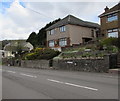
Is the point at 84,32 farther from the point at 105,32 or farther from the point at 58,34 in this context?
the point at 105,32

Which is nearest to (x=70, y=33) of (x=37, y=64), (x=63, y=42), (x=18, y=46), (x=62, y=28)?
(x=63, y=42)

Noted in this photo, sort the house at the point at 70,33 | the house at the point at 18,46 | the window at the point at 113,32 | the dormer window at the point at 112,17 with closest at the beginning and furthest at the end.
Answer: the dormer window at the point at 112,17, the window at the point at 113,32, the house at the point at 70,33, the house at the point at 18,46

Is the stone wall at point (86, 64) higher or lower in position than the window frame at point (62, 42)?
lower

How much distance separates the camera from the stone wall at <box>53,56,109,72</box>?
1958 centimetres

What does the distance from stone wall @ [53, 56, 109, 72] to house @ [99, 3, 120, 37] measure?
12019 millimetres

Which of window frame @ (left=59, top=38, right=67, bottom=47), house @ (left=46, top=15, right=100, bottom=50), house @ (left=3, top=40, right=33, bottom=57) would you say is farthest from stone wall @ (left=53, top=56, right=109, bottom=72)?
house @ (left=3, top=40, right=33, bottom=57)

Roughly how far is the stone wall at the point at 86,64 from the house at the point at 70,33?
17765mm

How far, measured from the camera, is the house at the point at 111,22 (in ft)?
108

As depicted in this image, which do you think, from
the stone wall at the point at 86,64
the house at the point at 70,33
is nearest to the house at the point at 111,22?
the house at the point at 70,33

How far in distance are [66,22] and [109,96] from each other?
38.4 meters

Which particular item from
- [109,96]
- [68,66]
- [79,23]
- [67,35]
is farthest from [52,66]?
[109,96]

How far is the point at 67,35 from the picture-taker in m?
44.8

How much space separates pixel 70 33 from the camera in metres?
44.5

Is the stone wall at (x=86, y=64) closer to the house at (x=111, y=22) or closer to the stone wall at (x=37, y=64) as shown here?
the stone wall at (x=37, y=64)
